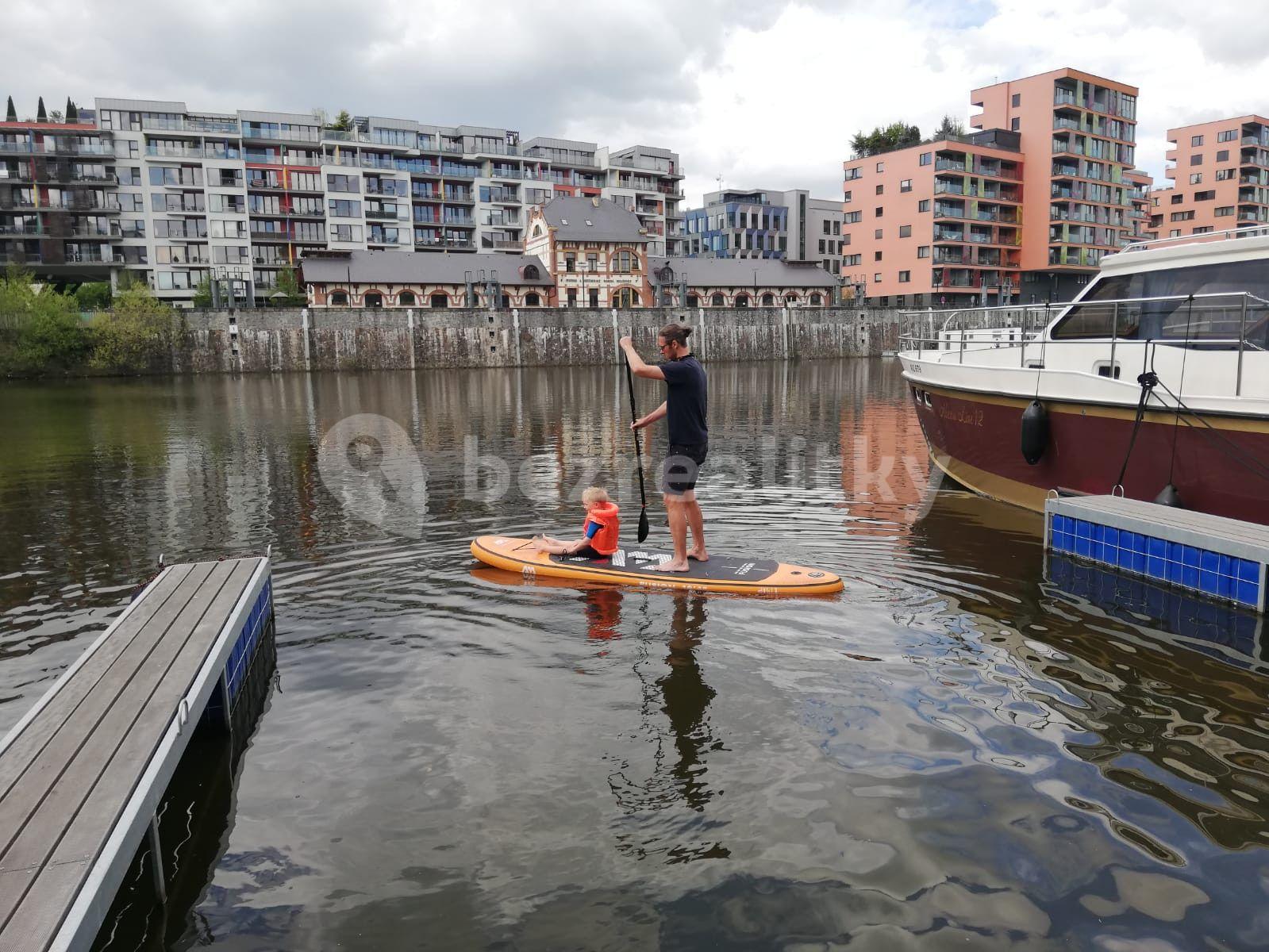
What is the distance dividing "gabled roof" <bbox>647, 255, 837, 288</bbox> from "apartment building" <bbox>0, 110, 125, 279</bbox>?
165ft

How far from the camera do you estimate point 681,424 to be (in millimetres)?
9359

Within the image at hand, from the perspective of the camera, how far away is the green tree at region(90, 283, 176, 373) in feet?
192

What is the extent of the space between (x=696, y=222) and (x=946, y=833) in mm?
124972

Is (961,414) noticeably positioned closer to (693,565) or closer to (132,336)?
(693,565)

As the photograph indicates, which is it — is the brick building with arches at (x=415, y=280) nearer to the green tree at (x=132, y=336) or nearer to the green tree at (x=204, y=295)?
the green tree at (x=204, y=295)

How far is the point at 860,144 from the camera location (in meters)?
101

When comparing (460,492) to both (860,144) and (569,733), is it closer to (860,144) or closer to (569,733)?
(569,733)

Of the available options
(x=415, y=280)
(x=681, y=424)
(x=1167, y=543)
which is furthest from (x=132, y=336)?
(x=1167, y=543)

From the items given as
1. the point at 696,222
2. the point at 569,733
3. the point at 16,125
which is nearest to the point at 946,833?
the point at 569,733

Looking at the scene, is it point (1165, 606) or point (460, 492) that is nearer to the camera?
point (1165, 606)

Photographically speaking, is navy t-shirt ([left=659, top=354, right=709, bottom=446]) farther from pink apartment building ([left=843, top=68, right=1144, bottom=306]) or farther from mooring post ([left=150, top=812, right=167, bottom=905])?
pink apartment building ([left=843, top=68, right=1144, bottom=306])

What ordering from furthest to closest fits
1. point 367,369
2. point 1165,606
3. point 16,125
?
1. point 16,125
2. point 367,369
3. point 1165,606

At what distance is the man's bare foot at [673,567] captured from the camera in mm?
9695

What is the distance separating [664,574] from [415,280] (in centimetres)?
7010
